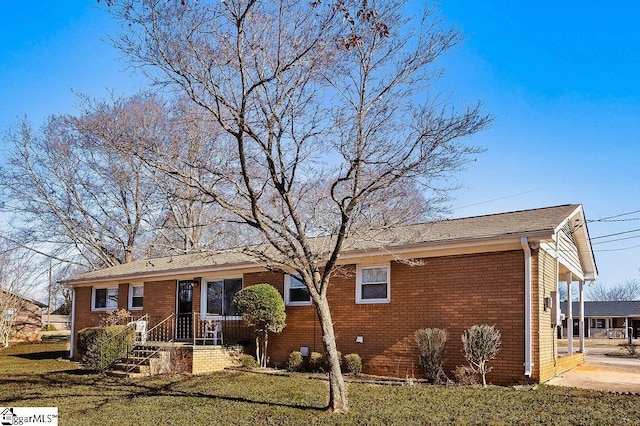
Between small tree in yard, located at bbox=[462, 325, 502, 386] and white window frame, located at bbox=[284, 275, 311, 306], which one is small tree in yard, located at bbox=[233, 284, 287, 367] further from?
small tree in yard, located at bbox=[462, 325, 502, 386]

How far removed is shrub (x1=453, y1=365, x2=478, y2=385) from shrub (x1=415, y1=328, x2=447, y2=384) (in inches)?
16.0

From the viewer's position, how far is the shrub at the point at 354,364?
→ 14.2 m

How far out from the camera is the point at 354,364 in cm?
1423

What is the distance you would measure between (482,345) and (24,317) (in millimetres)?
35378

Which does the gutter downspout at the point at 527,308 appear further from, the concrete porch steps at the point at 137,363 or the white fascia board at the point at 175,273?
the concrete porch steps at the point at 137,363

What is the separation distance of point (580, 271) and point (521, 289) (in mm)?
6632

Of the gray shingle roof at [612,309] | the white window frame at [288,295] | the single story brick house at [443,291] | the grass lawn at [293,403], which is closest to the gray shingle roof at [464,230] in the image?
the single story brick house at [443,291]

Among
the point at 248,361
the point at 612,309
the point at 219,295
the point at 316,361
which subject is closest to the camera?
the point at 316,361

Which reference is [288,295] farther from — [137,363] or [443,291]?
[443,291]

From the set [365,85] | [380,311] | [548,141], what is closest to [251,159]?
[365,85]

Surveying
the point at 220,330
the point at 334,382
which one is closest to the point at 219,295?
the point at 220,330

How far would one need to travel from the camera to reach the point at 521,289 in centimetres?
1236

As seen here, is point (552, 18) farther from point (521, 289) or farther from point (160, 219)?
point (160, 219)

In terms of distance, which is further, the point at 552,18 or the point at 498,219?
the point at 498,219
